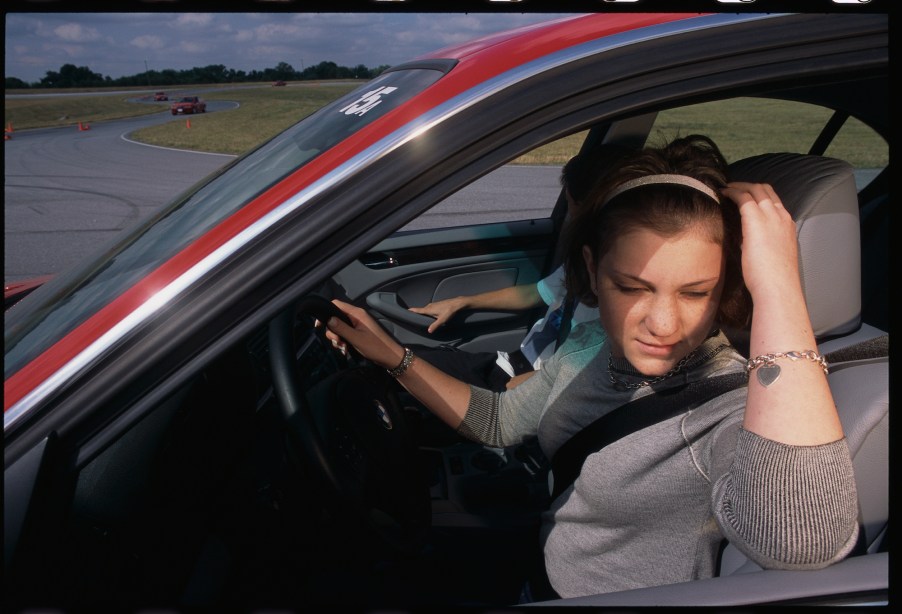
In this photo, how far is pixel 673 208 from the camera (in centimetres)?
129

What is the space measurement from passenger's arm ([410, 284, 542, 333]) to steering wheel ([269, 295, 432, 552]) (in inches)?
55.6

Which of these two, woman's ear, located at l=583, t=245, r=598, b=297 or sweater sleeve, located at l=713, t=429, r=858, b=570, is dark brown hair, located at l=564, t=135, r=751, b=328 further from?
sweater sleeve, located at l=713, t=429, r=858, b=570

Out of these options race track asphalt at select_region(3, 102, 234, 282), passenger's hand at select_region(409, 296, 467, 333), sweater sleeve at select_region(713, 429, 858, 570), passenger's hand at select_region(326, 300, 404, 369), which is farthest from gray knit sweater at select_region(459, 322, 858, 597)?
race track asphalt at select_region(3, 102, 234, 282)

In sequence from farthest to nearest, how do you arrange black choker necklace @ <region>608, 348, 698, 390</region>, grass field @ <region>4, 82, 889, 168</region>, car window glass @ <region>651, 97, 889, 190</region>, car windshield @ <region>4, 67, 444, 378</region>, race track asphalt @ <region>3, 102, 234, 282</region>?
1. race track asphalt @ <region>3, 102, 234, 282</region>
2. grass field @ <region>4, 82, 889, 168</region>
3. car window glass @ <region>651, 97, 889, 190</region>
4. black choker necklace @ <region>608, 348, 698, 390</region>
5. car windshield @ <region>4, 67, 444, 378</region>

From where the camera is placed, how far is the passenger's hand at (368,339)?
1844 millimetres

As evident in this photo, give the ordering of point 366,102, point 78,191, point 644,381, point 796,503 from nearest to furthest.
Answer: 1. point 796,503
2. point 366,102
3. point 644,381
4. point 78,191

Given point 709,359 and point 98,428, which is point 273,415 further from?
point 709,359

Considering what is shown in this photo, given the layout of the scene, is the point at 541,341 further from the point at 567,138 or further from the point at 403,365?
the point at 567,138

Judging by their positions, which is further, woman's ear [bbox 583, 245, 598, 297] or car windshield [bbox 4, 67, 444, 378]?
woman's ear [bbox 583, 245, 598, 297]

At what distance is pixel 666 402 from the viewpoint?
141cm

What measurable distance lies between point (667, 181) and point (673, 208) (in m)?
0.08

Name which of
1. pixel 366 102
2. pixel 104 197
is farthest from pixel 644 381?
pixel 104 197

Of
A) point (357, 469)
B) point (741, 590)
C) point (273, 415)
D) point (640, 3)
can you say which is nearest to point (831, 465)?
point (741, 590)

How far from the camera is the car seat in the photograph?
1.29 m
